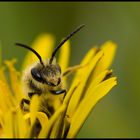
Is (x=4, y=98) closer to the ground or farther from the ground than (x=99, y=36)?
farther from the ground

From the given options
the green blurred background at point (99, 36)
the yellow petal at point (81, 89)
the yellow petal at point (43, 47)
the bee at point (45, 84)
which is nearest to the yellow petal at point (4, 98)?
the bee at point (45, 84)

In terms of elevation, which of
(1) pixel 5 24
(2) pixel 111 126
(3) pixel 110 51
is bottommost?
(2) pixel 111 126

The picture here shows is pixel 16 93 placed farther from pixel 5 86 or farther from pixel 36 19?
pixel 36 19

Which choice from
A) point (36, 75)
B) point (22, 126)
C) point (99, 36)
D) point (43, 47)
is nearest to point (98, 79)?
point (36, 75)

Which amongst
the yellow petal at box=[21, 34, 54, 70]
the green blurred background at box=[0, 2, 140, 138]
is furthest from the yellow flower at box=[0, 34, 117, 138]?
the green blurred background at box=[0, 2, 140, 138]

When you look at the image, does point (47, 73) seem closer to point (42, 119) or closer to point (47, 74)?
point (47, 74)

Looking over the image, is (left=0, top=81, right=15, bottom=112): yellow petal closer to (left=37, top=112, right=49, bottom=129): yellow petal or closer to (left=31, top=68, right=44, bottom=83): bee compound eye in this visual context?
(left=31, top=68, right=44, bottom=83): bee compound eye

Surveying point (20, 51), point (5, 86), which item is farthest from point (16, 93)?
point (20, 51)
